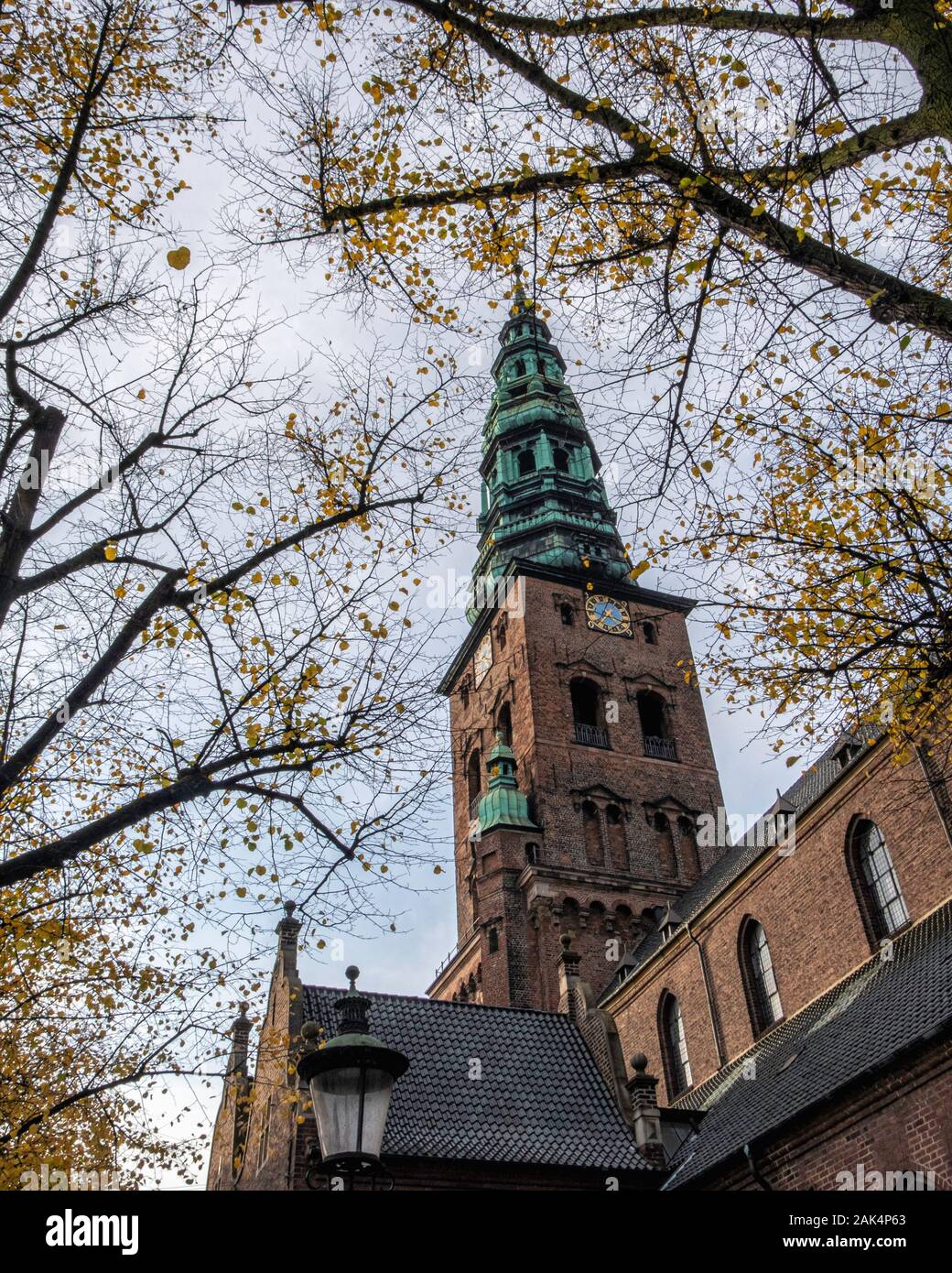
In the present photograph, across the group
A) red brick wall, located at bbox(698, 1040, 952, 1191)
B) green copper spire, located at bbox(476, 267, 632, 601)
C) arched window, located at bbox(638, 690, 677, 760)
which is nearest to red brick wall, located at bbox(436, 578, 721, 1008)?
arched window, located at bbox(638, 690, 677, 760)

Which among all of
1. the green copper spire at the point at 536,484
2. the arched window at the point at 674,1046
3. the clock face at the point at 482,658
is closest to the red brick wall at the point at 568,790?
the clock face at the point at 482,658

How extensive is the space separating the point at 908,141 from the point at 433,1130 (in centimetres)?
1665

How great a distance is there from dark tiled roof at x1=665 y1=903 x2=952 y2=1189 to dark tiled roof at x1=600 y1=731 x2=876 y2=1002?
3.40 m

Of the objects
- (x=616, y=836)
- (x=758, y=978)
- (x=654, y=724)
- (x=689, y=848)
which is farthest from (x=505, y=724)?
(x=758, y=978)

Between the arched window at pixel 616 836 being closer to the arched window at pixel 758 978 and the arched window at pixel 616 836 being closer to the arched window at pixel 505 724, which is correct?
the arched window at pixel 505 724

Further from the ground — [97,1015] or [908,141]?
[908,141]

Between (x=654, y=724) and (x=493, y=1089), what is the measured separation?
70.0 feet

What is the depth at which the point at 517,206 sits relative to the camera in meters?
8.29

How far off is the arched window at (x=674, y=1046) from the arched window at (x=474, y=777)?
15201mm

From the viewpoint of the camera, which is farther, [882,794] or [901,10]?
[882,794]
